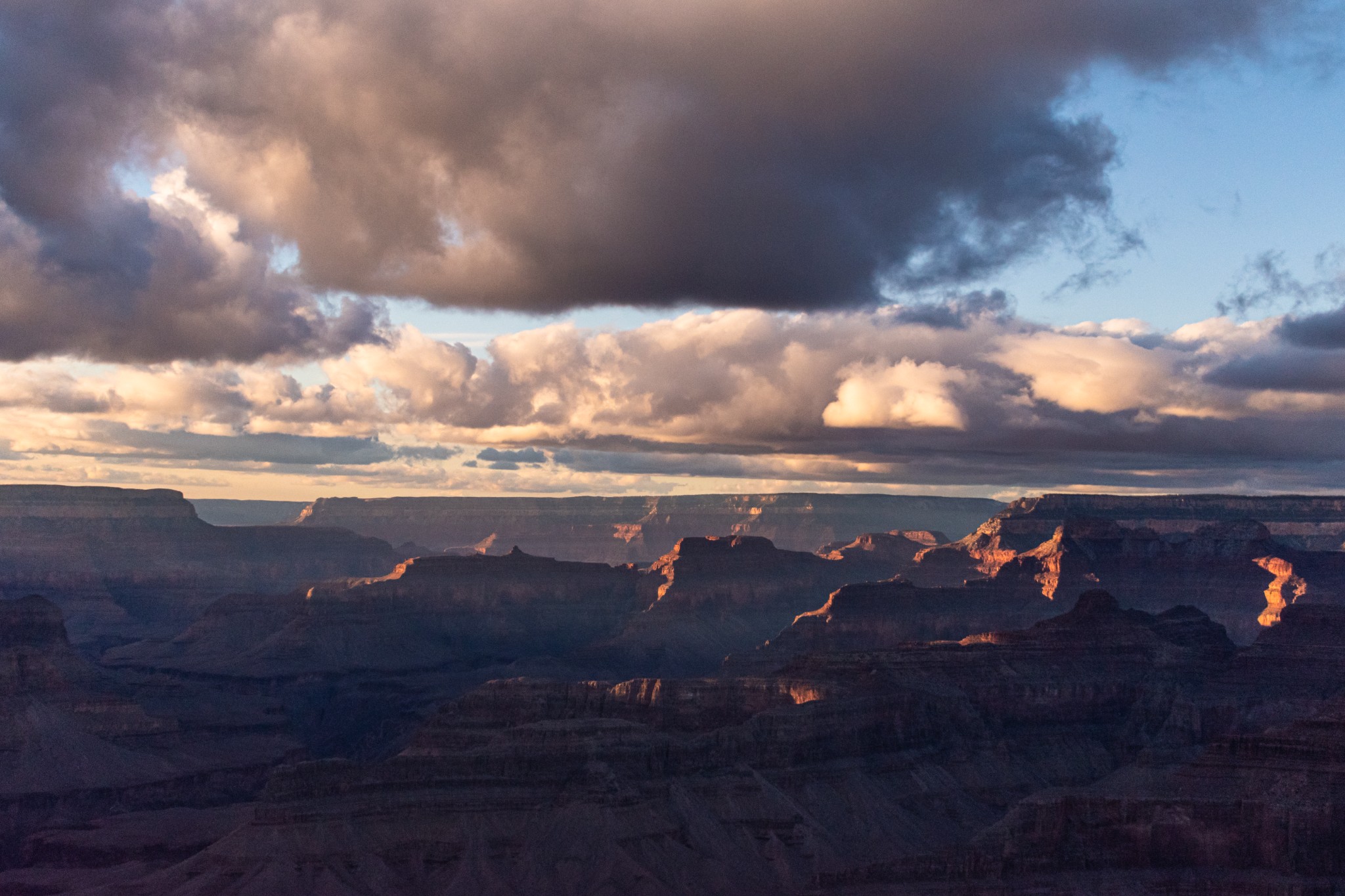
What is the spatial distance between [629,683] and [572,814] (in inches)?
1353

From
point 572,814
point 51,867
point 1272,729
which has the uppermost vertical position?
Result: point 1272,729

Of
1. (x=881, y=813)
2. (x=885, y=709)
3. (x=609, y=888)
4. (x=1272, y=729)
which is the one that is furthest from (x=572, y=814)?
(x=1272, y=729)

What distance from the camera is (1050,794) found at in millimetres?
133875

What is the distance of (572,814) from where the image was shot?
14950 cm

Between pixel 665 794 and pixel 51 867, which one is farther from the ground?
pixel 665 794

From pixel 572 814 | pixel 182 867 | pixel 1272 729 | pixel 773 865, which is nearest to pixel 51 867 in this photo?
pixel 182 867

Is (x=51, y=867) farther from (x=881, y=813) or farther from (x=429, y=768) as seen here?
(x=881, y=813)

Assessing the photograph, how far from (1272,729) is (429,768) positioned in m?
69.1

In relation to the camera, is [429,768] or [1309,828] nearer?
[1309,828]

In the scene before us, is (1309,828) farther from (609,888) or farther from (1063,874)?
(609,888)

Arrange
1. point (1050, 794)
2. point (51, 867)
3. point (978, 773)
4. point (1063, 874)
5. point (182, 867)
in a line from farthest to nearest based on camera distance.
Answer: point (978, 773)
point (51, 867)
point (182, 867)
point (1050, 794)
point (1063, 874)

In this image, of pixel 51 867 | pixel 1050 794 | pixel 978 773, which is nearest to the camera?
pixel 1050 794

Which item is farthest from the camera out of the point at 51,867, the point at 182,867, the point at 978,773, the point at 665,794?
the point at 978,773

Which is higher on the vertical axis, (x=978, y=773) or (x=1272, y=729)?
(x=1272, y=729)
